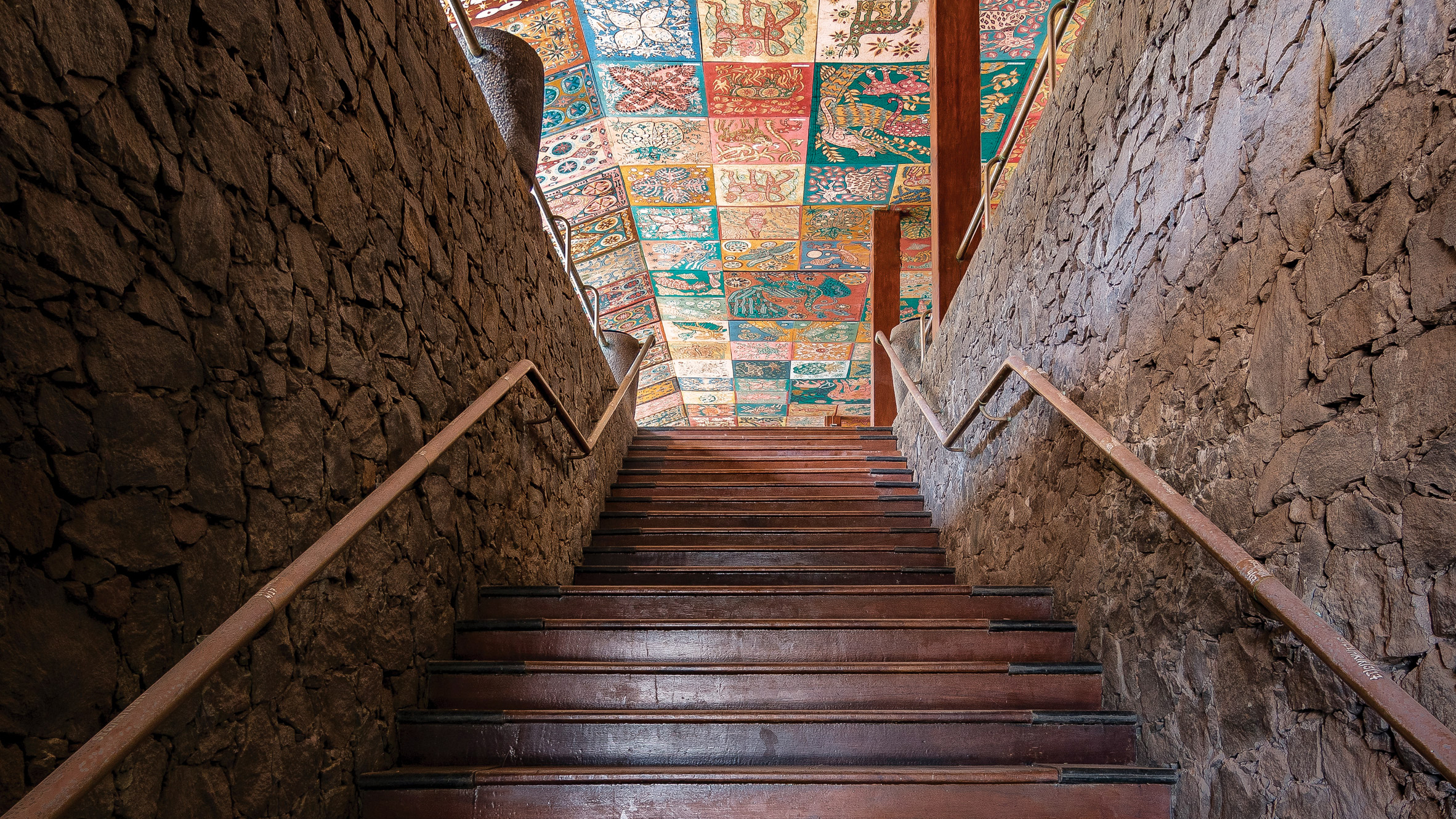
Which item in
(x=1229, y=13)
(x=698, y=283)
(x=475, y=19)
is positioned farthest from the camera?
(x=698, y=283)

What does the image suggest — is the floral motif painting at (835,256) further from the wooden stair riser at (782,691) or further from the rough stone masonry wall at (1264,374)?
the wooden stair riser at (782,691)

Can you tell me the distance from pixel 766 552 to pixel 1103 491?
1629 millimetres

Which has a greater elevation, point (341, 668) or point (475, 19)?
point (475, 19)

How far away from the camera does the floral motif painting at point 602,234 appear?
25.2 feet

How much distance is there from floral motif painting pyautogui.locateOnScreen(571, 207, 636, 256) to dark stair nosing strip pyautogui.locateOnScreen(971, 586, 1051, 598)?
5.97 metres

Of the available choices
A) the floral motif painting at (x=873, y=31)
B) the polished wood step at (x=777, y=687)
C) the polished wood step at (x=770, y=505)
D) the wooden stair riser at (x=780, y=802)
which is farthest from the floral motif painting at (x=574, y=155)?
the wooden stair riser at (x=780, y=802)

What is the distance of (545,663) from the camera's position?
2043 millimetres

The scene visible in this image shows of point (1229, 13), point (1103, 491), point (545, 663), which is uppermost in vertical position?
point (1229, 13)

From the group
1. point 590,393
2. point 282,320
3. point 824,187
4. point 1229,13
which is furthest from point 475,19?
point 1229,13

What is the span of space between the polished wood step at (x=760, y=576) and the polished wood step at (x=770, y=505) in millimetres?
647

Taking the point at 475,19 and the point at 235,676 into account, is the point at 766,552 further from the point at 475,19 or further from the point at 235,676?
the point at 475,19

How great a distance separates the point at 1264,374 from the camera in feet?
4.62

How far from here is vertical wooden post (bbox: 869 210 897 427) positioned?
737 cm

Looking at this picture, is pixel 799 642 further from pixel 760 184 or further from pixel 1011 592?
pixel 760 184
